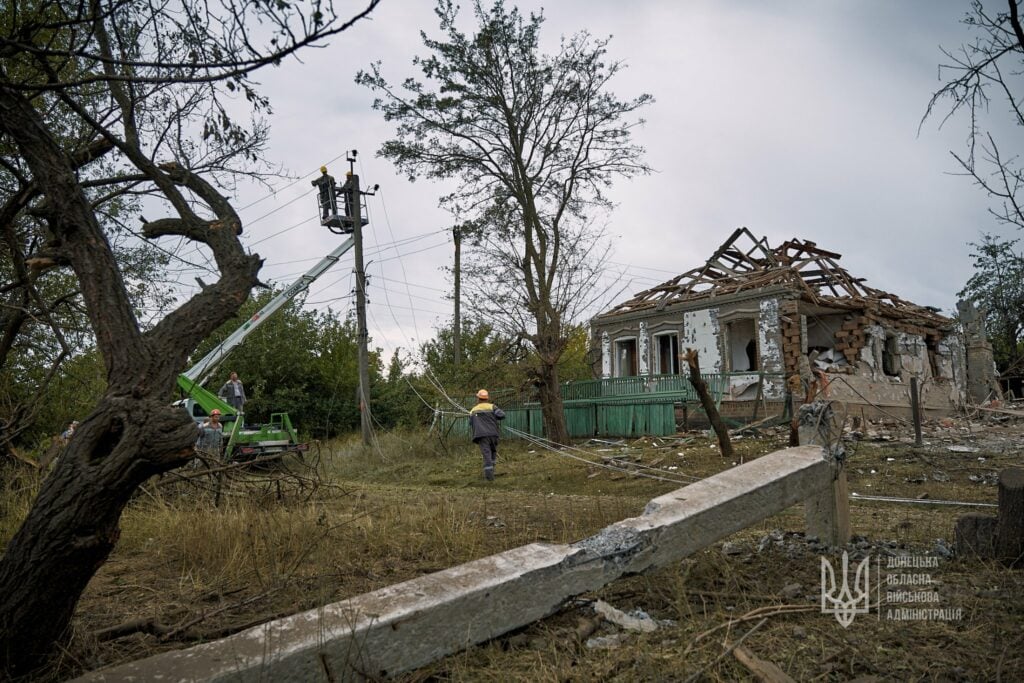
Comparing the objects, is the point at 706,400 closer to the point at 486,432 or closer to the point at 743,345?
the point at 486,432

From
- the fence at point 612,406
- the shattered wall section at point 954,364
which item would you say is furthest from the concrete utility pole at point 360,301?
the shattered wall section at point 954,364

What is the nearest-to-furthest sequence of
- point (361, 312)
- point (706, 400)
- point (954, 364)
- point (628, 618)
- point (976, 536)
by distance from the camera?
point (628, 618) → point (976, 536) → point (706, 400) → point (361, 312) → point (954, 364)

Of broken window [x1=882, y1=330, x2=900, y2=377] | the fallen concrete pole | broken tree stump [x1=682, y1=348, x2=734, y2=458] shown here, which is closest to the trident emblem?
the fallen concrete pole

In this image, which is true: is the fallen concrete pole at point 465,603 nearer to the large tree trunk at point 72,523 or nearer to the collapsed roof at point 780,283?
the large tree trunk at point 72,523

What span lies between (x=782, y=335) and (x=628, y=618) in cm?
1601

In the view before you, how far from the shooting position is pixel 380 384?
29.7 meters

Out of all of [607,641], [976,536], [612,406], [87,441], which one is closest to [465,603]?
[607,641]

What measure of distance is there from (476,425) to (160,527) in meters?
6.84

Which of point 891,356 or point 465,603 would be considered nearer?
point 465,603

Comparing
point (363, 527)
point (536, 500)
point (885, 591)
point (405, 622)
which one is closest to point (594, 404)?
point (536, 500)

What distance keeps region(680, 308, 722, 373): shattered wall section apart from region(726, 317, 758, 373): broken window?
3.59 feet

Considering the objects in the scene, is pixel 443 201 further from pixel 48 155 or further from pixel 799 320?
pixel 48 155

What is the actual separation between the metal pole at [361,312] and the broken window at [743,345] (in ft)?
37.5

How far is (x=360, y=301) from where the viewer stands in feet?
69.9
